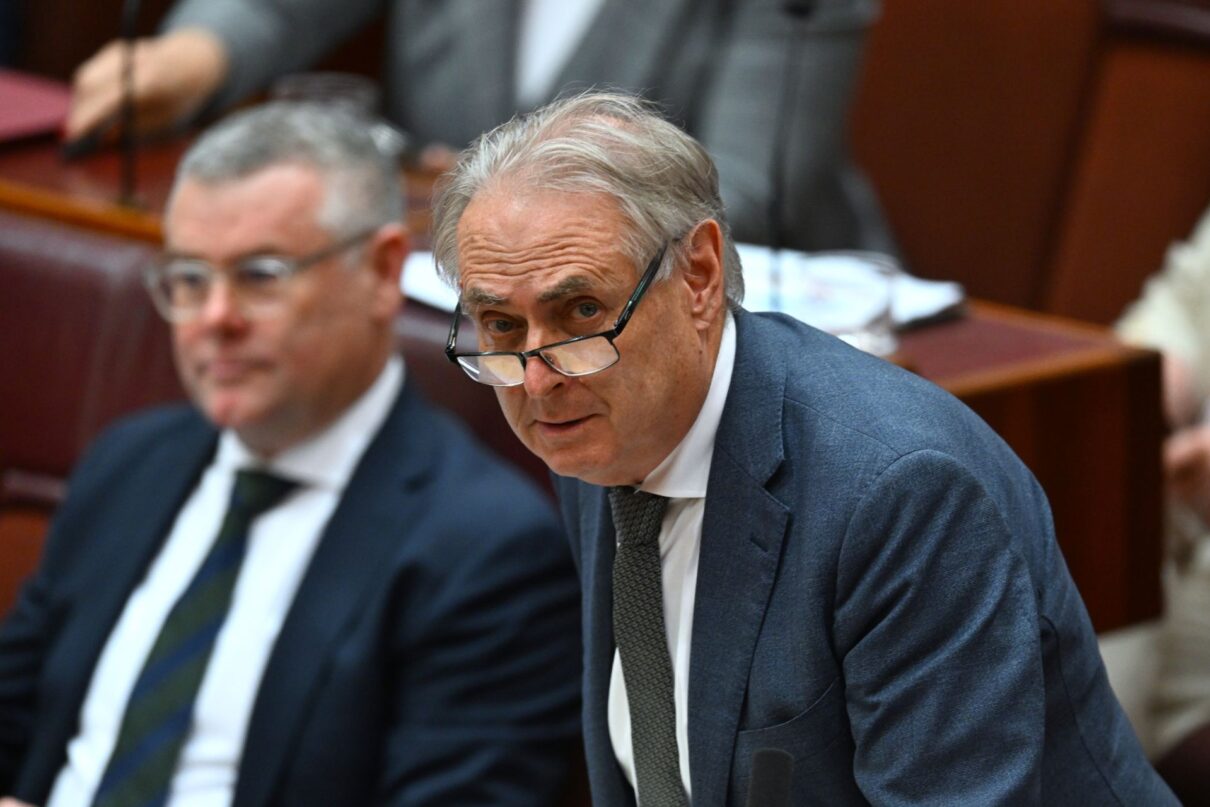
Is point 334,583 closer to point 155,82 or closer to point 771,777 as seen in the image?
point 771,777

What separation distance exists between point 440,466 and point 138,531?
15.7 inches

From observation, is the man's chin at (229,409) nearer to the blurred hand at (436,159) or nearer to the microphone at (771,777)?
the blurred hand at (436,159)

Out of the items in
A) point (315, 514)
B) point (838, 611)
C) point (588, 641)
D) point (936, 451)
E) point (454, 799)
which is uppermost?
point (936, 451)

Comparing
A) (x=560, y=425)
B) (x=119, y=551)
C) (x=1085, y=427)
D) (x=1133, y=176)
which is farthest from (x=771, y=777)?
(x=1133, y=176)

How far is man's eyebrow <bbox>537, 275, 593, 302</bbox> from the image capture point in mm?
1079

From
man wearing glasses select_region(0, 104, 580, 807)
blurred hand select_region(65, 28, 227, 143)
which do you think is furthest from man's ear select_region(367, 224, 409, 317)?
blurred hand select_region(65, 28, 227, 143)

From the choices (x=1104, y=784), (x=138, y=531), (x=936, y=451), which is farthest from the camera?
(x=138, y=531)

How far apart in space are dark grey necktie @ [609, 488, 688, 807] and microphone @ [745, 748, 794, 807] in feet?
0.32

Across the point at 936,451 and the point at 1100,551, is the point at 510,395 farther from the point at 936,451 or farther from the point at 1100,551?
the point at 1100,551

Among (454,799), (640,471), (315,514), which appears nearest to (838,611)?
(640,471)

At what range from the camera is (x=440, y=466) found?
204cm

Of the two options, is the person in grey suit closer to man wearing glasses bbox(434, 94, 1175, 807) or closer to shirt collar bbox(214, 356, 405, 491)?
shirt collar bbox(214, 356, 405, 491)

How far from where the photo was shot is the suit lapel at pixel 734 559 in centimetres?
118

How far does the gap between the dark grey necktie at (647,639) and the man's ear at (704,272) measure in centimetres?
16
